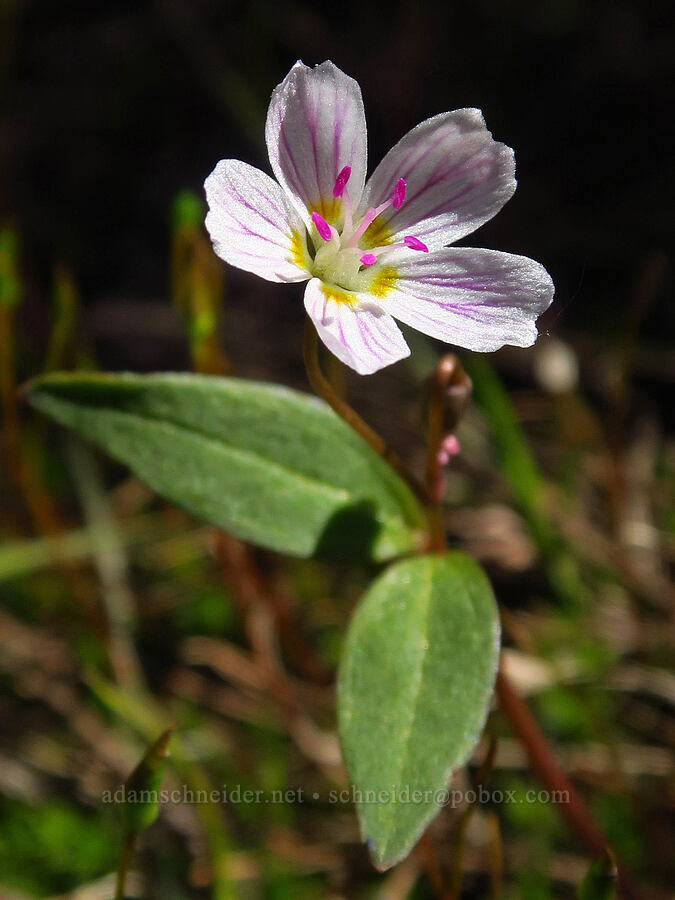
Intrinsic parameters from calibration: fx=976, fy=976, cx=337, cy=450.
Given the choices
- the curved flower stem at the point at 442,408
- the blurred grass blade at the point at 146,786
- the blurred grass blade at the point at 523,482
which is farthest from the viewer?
the blurred grass blade at the point at 523,482

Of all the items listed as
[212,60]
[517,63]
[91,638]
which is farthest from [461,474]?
[212,60]

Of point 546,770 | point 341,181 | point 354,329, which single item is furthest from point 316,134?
point 546,770

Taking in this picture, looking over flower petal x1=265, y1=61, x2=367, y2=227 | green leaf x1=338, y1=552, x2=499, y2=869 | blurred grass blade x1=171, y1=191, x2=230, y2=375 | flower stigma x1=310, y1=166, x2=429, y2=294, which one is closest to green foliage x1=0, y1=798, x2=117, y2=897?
green leaf x1=338, y1=552, x2=499, y2=869

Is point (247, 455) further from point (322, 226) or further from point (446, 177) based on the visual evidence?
point (446, 177)

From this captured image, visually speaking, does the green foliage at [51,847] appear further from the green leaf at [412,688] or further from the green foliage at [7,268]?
the green foliage at [7,268]

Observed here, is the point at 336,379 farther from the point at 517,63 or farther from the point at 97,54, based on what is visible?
the point at 97,54

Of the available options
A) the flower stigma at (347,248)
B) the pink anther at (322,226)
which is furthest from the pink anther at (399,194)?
the pink anther at (322,226)

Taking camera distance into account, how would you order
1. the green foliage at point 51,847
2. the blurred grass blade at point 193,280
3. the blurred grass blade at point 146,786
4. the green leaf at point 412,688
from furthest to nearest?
the green foliage at point 51,847 → the blurred grass blade at point 193,280 → the green leaf at point 412,688 → the blurred grass blade at point 146,786
